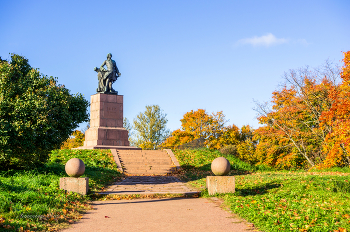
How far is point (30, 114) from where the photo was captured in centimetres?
1174

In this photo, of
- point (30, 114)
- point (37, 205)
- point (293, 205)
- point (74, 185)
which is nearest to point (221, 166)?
point (293, 205)

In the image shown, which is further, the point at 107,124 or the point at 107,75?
the point at 107,75

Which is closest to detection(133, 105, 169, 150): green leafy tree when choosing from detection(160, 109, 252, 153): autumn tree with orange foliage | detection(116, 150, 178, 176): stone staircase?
detection(160, 109, 252, 153): autumn tree with orange foliage

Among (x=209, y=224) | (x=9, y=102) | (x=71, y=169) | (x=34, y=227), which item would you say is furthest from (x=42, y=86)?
(x=209, y=224)

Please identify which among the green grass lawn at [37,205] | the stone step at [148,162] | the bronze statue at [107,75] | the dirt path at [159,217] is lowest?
the dirt path at [159,217]

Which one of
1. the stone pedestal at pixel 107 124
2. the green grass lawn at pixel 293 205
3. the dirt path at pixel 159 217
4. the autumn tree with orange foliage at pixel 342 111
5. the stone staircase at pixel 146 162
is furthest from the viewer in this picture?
the stone pedestal at pixel 107 124

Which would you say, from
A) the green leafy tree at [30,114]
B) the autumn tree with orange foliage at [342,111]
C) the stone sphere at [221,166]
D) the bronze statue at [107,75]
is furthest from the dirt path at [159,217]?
the bronze statue at [107,75]

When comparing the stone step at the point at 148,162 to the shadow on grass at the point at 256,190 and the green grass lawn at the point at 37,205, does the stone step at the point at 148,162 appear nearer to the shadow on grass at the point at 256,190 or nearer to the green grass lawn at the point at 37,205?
the green grass lawn at the point at 37,205

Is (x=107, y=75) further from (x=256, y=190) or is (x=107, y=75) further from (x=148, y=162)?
(x=256, y=190)

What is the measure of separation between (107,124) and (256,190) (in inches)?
628

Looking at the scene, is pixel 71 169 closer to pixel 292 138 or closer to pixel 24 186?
pixel 24 186

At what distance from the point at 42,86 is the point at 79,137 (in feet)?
128

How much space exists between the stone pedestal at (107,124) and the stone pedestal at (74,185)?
13.2 meters

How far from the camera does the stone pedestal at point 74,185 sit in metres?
9.55
